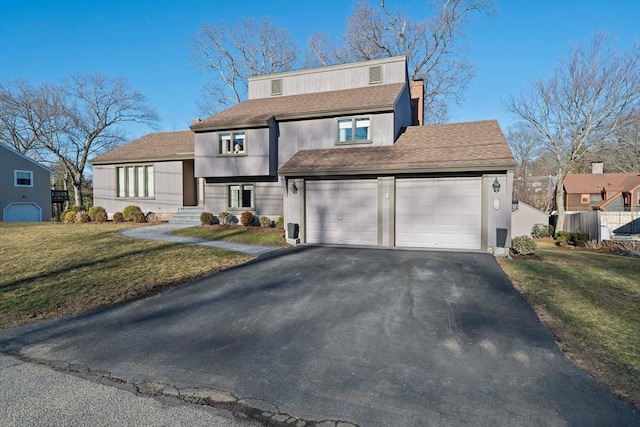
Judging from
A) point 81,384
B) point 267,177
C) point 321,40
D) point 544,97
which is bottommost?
point 81,384

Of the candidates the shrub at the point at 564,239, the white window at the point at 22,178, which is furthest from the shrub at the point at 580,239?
the white window at the point at 22,178

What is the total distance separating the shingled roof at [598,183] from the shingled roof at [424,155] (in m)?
30.9

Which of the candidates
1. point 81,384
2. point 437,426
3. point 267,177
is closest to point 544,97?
point 267,177

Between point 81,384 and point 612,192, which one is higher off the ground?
point 612,192

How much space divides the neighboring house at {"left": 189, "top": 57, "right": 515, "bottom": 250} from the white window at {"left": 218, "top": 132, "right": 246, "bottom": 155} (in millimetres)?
49

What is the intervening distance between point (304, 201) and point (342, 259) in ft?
12.0

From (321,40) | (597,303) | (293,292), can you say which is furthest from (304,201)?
(321,40)

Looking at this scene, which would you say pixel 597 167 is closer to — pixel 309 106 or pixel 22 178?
pixel 309 106

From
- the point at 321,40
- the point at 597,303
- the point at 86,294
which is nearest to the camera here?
the point at 597,303

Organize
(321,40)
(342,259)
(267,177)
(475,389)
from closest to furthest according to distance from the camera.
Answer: (475,389)
(342,259)
(267,177)
(321,40)

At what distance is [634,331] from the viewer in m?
4.73

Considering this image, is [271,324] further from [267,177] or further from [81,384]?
[267,177]

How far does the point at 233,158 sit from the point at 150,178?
6534 mm

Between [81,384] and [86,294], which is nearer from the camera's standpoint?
[81,384]
